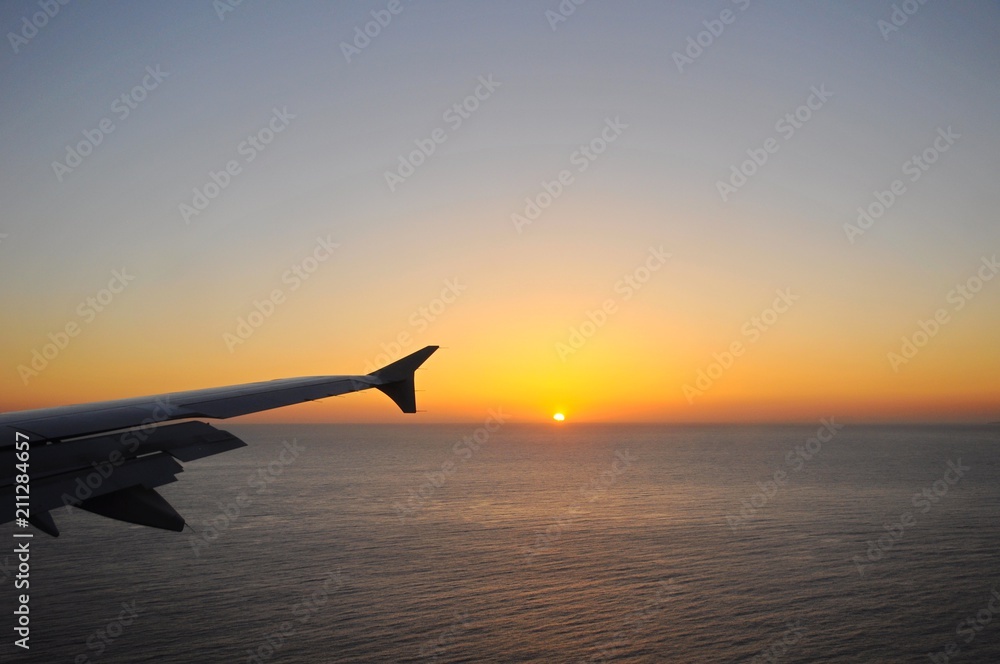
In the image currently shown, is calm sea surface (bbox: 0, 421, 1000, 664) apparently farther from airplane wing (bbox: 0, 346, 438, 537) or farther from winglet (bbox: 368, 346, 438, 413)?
airplane wing (bbox: 0, 346, 438, 537)

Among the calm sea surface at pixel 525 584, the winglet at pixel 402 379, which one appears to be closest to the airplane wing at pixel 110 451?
the winglet at pixel 402 379

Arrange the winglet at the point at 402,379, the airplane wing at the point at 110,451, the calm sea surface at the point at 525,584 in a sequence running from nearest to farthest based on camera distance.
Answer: the airplane wing at the point at 110,451 → the winglet at the point at 402,379 → the calm sea surface at the point at 525,584

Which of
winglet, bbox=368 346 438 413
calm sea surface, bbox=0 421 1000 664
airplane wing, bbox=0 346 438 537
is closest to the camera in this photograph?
airplane wing, bbox=0 346 438 537

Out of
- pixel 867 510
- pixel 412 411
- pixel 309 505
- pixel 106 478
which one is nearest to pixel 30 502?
pixel 106 478

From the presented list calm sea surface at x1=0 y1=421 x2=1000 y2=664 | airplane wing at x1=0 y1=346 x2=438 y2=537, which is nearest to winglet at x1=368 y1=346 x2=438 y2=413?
airplane wing at x1=0 y1=346 x2=438 y2=537

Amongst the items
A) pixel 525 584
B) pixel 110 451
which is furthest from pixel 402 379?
pixel 525 584

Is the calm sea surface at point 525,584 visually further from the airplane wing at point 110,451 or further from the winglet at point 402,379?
the airplane wing at point 110,451

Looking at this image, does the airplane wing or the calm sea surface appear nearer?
the airplane wing

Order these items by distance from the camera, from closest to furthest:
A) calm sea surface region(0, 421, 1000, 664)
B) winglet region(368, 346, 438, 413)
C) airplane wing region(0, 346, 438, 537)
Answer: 1. airplane wing region(0, 346, 438, 537)
2. winglet region(368, 346, 438, 413)
3. calm sea surface region(0, 421, 1000, 664)
